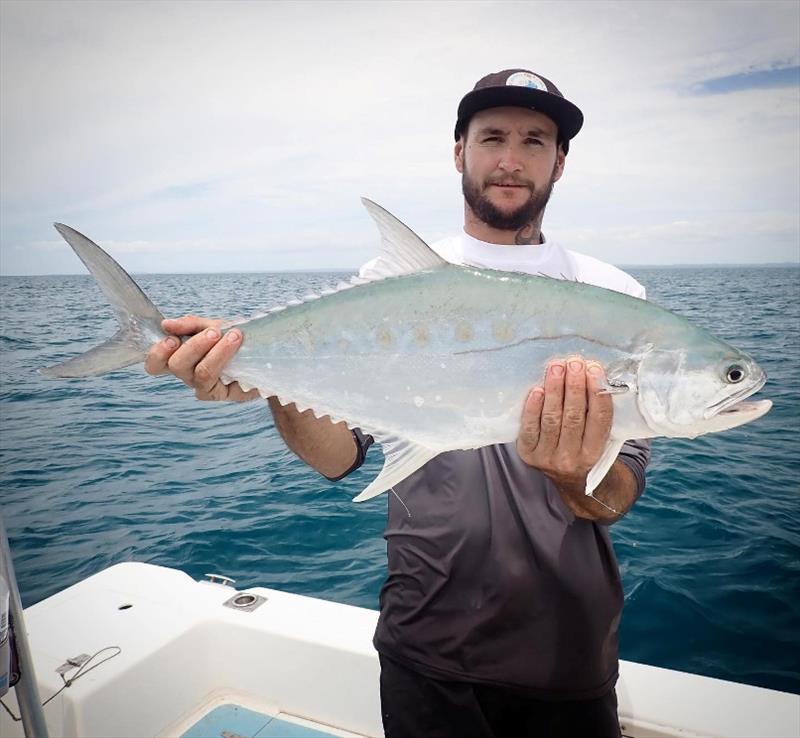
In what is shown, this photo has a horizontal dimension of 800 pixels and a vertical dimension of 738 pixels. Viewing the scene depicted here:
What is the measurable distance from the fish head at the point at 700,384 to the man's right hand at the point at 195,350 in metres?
1.35

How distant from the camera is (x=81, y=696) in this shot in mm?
2619

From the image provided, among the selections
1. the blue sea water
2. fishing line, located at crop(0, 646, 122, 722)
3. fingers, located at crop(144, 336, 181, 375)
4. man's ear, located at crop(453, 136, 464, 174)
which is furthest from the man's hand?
fishing line, located at crop(0, 646, 122, 722)

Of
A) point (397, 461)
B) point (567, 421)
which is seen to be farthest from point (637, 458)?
point (397, 461)

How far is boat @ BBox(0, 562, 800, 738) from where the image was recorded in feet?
8.55

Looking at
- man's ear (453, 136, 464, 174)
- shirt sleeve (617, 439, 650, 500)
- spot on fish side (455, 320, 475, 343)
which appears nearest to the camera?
spot on fish side (455, 320, 475, 343)

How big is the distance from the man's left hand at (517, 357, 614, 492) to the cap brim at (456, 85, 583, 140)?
123cm

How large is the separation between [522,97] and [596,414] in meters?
1.38

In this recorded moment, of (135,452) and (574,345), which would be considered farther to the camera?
(135,452)

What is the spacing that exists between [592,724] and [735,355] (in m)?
1.29

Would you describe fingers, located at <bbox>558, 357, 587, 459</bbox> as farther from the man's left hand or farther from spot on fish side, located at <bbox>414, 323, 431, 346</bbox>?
spot on fish side, located at <bbox>414, 323, 431, 346</bbox>

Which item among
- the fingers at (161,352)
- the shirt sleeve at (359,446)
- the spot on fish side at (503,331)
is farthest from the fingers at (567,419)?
the fingers at (161,352)

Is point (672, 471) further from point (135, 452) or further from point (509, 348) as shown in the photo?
point (135, 452)

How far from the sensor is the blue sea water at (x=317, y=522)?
5.03 metres

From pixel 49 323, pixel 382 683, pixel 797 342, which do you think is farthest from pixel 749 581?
pixel 49 323
